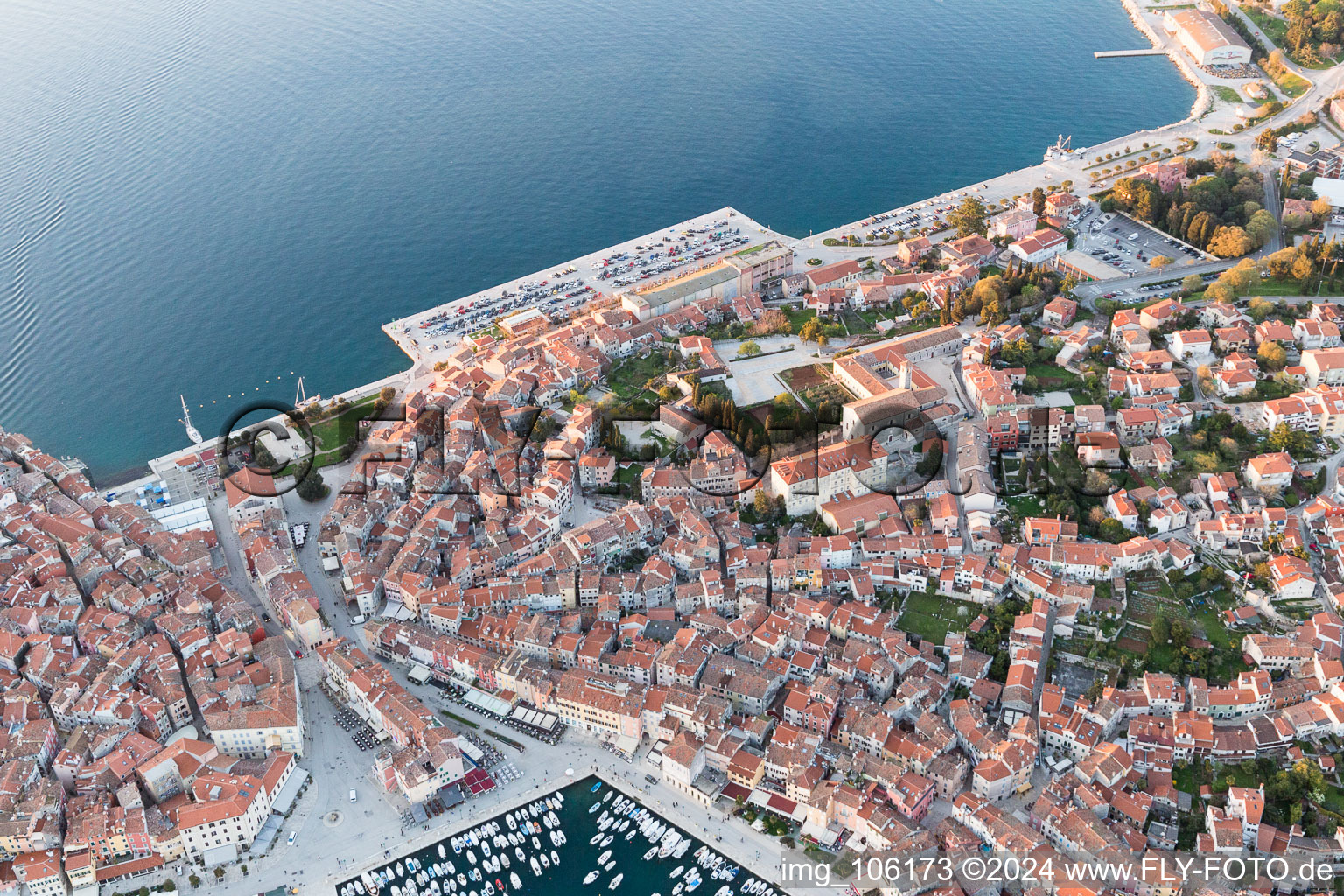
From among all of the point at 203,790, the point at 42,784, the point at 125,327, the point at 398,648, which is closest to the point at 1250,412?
the point at 398,648

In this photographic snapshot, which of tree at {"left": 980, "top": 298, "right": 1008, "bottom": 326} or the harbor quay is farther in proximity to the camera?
tree at {"left": 980, "top": 298, "right": 1008, "bottom": 326}

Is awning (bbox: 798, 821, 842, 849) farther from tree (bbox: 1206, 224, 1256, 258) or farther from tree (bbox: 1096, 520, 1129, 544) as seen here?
tree (bbox: 1206, 224, 1256, 258)

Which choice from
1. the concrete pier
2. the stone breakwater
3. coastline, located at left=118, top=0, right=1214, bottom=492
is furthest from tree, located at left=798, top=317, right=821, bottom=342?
the concrete pier

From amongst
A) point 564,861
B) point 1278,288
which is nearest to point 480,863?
point 564,861

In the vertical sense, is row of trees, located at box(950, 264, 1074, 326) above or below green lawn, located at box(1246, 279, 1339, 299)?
above

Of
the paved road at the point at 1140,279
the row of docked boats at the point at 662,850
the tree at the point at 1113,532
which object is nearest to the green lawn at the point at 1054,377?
the paved road at the point at 1140,279

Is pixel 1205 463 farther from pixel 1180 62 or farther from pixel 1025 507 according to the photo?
pixel 1180 62
